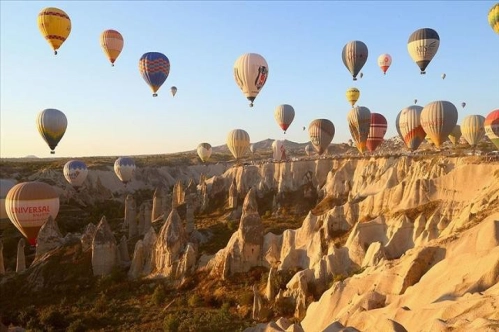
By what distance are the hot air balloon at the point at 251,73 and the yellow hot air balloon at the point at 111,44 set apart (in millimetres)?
14815

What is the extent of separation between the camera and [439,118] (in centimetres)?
3681

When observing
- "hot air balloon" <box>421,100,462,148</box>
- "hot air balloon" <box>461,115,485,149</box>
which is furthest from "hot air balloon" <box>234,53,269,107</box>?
"hot air balloon" <box>461,115,485,149</box>

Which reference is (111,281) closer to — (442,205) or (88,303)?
(88,303)

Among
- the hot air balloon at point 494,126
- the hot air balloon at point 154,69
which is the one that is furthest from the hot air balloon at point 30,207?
the hot air balloon at point 494,126

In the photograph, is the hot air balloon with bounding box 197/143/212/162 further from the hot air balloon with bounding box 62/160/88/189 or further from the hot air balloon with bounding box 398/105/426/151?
the hot air balloon with bounding box 398/105/426/151

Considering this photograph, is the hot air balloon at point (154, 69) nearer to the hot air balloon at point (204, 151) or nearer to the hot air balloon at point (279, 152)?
the hot air balloon at point (279, 152)

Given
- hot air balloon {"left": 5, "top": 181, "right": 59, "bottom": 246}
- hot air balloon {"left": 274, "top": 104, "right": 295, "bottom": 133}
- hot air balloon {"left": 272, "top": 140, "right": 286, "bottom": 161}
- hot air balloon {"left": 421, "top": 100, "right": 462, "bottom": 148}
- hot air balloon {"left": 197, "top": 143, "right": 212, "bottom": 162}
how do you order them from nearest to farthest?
1. hot air balloon {"left": 5, "top": 181, "right": 59, "bottom": 246}
2. hot air balloon {"left": 421, "top": 100, "right": 462, "bottom": 148}
3. hot air balloon {"left": 274, "top": 104, "right": 295, "bottom": 133}
4. hot air balloon {"left": 272, "top": 140, "right": 286, "bottom": 161}
5. hot air balloon {"left": 197, "top": 143, "right": 212, "bottom": 162}

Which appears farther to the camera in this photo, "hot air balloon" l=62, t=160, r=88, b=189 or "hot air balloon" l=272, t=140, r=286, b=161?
"hot air balloon" l=272, t=140, r=286, b=161

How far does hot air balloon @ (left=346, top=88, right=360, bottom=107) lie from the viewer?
68.2 meters

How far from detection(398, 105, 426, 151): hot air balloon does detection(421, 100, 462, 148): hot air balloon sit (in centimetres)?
498

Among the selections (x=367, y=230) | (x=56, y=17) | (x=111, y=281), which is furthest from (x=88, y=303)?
(x=56, y=17)

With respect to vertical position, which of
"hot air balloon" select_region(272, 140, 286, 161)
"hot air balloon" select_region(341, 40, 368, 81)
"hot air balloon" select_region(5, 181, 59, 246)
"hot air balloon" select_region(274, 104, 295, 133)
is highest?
"hot air balloon" select_region(341, 40, 368, 81)

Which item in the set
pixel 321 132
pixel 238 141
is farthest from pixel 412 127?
pixel 238 141

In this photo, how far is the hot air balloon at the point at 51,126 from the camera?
4766 cm
